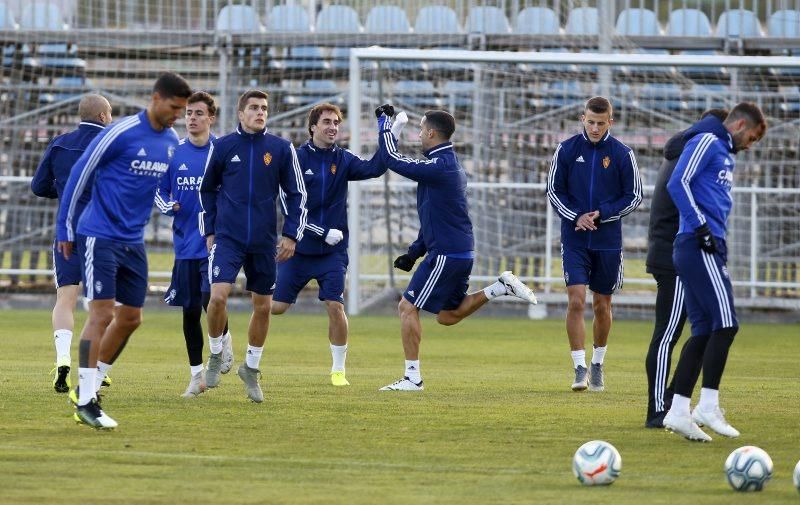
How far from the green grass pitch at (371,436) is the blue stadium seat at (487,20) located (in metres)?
10.9

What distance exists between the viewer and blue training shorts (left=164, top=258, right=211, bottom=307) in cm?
1002

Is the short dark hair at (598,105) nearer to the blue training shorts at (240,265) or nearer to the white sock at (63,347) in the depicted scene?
the blue training shorts at (240,265)

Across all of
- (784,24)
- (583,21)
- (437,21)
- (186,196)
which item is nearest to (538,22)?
(583,21)

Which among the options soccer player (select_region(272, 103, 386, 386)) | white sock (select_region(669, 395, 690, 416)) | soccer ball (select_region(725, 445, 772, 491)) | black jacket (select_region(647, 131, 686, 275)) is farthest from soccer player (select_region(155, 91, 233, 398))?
soccer ball (select_region(725, 445, 772, 491))

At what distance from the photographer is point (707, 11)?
23781 mm

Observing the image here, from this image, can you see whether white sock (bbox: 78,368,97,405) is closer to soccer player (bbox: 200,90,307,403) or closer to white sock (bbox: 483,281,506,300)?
soccer player (bbox: 200,90,307,403)

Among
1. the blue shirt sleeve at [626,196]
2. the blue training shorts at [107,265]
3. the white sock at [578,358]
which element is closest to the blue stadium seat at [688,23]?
the blue shirt sleeve at [626,196]

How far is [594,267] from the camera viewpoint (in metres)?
10.8

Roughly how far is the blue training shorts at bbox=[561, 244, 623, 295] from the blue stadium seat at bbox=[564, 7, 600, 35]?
12.5 meters

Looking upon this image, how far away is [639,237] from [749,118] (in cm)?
1382

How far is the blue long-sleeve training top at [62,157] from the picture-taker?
10.1 m

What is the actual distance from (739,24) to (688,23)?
2.93 feet

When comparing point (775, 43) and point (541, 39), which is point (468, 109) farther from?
point (775, 43)

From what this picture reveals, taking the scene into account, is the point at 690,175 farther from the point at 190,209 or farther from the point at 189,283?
the point at 190,209
